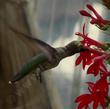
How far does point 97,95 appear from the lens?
25.4 inches

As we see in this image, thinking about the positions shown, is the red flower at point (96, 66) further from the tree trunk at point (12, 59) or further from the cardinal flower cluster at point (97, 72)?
the tree trunk at point (12, 59)

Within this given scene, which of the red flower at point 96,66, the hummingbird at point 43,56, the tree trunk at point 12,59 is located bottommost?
the tree trunk at point 12,59

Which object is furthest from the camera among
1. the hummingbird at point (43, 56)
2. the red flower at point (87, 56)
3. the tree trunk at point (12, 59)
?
the tree trunk at point (12, 59)

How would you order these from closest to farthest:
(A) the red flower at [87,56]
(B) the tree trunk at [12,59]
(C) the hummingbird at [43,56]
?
(C) the hummingbird at [43,56], (A) the red flower at [87,56], (B) the tree trunk at [12,59]

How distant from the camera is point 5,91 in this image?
989mm

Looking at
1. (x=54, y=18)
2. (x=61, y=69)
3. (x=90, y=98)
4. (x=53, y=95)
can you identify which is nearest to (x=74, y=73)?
(x=61, y=69)

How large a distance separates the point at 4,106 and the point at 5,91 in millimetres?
35

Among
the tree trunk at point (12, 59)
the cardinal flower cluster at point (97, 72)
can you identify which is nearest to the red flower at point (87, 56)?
the cardinal flower cluster at point (97, 72)

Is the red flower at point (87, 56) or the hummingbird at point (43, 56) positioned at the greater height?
the hummingbird at point (43, 56)

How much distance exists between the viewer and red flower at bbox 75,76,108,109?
0.63m

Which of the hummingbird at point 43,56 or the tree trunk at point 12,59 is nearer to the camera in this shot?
the hummingbird at point 43,56

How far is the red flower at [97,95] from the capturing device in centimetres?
63

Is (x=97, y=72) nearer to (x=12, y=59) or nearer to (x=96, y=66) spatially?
(x=96, y=66)

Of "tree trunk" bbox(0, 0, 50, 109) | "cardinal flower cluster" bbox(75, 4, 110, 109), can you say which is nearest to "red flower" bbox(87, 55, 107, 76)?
"cardinal flower cluster" bbox(75, 4, 110, 109)
